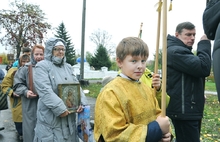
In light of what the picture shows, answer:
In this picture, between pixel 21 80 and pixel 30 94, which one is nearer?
pixel 30 94

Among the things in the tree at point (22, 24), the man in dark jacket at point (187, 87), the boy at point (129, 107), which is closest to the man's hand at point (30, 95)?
the man in dark jacket at point (187, 87)

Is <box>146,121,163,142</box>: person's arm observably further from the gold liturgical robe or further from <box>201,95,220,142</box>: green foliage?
<box>201,95,220,142</box>: green foliage

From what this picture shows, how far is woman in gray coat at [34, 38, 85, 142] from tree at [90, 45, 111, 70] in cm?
4315

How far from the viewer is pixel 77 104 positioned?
136 inches

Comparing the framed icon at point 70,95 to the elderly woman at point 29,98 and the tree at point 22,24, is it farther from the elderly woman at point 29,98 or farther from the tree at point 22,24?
the tree at point 22,24

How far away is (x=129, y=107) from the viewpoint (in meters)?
2.01

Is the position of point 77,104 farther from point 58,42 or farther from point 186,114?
point 186,114

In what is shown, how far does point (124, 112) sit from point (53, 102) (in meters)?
1.43

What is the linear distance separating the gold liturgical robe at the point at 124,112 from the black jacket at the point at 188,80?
1155 millimetres

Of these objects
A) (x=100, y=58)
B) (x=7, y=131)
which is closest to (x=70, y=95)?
(x=7, y=131)

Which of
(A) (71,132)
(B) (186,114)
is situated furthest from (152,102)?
(A) (71,132)

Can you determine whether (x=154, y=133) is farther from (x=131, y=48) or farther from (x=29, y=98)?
(x=29, y=98)

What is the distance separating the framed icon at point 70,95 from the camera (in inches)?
131

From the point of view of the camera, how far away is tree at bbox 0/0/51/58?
91.1 ft
